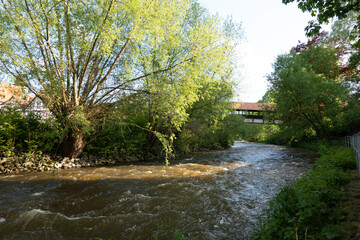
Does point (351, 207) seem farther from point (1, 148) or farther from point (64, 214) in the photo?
point (1, 148)

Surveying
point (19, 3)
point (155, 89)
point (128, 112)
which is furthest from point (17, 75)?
point (155, 89)

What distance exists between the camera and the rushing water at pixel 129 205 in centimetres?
341

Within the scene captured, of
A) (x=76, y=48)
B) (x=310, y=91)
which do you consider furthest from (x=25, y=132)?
(x=310, y=91)

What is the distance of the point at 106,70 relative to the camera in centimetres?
933

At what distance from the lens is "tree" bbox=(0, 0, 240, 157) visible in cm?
686

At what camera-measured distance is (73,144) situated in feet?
29.9

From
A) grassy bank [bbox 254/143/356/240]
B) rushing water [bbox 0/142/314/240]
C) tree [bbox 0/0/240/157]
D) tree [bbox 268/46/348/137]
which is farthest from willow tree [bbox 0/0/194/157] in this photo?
tree [bbox 268/46/348/137]

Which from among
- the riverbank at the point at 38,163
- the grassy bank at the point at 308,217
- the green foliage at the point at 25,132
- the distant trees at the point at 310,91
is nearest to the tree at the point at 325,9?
the grassy bank at the point at 308,217

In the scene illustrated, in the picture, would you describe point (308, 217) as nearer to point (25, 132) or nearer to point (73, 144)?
point (73, 144)

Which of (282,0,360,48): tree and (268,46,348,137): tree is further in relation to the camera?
(268,46,348,137): tree

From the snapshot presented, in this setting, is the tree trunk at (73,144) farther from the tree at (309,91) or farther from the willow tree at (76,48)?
the tree at (309,91)

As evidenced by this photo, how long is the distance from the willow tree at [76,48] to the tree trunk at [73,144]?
39 mm

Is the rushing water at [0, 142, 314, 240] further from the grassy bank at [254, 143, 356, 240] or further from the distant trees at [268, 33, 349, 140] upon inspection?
the distant trees at [268, 33, 349, 140]

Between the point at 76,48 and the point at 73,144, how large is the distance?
408 centimetres
